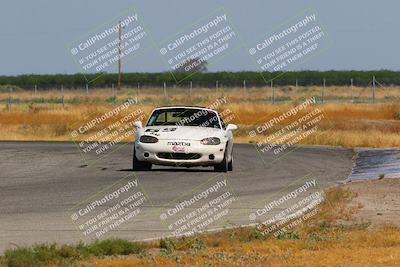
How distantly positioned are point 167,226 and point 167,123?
10.5 metres

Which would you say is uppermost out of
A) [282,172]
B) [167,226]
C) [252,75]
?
[167,226]

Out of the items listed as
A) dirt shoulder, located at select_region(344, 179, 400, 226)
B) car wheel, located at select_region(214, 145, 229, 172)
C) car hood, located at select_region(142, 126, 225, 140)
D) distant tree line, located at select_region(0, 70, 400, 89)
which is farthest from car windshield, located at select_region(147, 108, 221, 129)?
distant tree line, located at select_region(0, 70, 400, 89)

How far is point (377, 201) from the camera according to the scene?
18000 millimetres

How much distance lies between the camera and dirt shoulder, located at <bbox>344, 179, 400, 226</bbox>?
51.8 ft

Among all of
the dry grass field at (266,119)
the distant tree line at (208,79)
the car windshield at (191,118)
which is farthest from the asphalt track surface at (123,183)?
the distant tree line at (208,79)

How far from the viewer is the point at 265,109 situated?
6194 centimetres

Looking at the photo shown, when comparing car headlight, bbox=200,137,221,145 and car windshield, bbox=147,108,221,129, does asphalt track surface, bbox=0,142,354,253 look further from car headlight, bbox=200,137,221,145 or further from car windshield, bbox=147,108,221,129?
car windshield, bbox=147,108,221,129

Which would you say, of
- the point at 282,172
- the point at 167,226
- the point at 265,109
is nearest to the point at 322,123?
the point at 265,109

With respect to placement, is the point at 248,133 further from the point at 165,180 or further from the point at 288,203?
the point at 288,203

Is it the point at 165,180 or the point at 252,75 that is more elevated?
the point at 165,180

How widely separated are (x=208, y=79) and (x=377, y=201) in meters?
118

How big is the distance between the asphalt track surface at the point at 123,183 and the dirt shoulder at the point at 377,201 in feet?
3.97

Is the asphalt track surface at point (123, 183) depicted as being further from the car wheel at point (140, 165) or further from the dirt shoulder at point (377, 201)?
the dirt shoulder at point (377, 201)

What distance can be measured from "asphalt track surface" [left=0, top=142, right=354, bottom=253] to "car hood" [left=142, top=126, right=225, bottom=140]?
0.86 meters
